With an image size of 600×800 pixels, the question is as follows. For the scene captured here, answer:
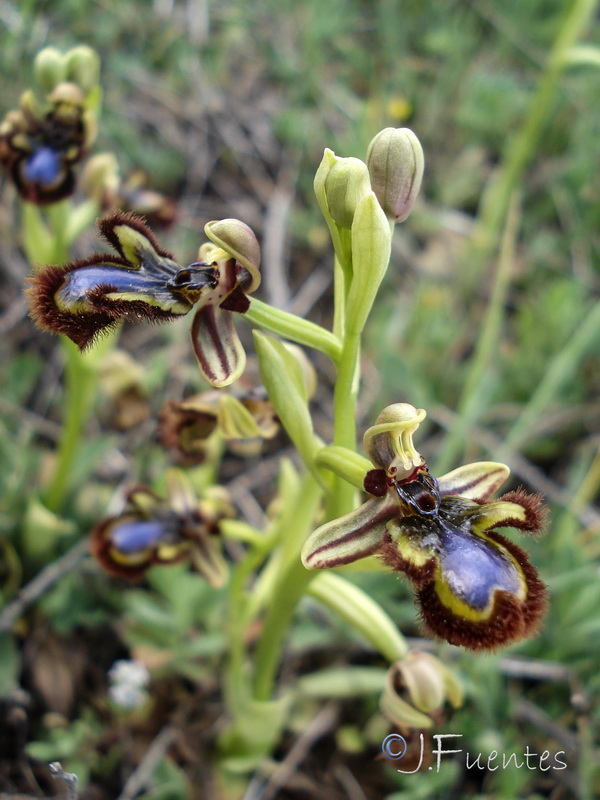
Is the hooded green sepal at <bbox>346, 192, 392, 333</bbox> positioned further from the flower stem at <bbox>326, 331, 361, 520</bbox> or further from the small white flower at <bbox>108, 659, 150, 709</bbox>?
the small white flower at <bbox>108, 659, 150, 709</bbox>

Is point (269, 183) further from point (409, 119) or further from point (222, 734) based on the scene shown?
point (222, 734)

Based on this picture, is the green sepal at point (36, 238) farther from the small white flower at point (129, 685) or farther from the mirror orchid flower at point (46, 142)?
the small white flower at point (129, 685)

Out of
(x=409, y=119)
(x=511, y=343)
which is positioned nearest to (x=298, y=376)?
(x=511, y=343)

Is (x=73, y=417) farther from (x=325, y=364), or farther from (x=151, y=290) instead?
(x=325, y=364)

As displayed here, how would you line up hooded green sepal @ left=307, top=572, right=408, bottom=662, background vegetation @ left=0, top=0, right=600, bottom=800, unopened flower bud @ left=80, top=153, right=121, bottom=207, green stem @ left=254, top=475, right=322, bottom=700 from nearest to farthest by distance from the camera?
1. green stem @ left=254, top=475, right=322, bottom=700
2. hooded green sepal @ left=307, top=572, right=408, bottom=662
3. background vegetation @ left=0, top=0, right=600, bottom=800
4. unopened flower bud @ left=80, top=153, right=121, bottom=207

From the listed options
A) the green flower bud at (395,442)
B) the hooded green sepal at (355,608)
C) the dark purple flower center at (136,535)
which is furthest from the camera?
the dark purple flower center at (136,535)

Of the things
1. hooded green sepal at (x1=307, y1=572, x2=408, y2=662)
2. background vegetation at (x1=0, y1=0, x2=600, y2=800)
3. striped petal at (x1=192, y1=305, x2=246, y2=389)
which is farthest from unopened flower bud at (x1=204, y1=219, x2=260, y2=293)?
background vegetation at (x1=0, y1=0, x2=600, y2=800)

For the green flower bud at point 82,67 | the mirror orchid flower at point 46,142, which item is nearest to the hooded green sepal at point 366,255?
the mirror orchid flower at point 46,142
